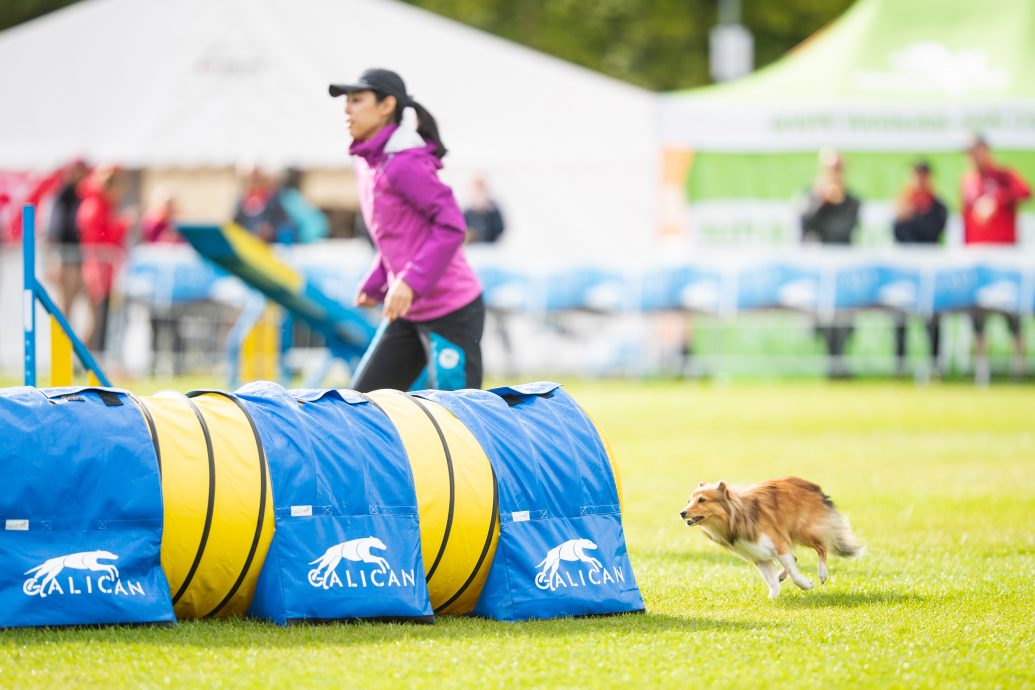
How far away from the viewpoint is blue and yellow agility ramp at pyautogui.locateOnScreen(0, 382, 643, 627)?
16.9 feet

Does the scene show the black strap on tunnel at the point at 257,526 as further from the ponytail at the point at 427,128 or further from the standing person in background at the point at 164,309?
the standing person in background at the point at 164,309

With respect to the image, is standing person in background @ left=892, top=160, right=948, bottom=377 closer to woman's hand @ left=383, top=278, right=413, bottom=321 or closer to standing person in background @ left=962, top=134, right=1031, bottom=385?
standing person in background @ left=962, top=134, right=1031, bottom=385

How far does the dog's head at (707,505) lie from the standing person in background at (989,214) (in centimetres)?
1353

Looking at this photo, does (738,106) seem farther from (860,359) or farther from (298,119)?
(298,119)

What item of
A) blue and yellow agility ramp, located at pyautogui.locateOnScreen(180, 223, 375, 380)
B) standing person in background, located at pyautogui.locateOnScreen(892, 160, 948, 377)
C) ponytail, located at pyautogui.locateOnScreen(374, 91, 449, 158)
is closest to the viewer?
ponytail, located at pyautogui.locateOnScreen(374, 91, 449, 158)

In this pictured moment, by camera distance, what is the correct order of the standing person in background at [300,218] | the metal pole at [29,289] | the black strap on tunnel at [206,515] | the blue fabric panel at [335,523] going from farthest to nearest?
the standing person in background at [300,218], the metal pole at [29,289], the blue fabric panel at [335,523], the black strap on tunnel at [206,515]

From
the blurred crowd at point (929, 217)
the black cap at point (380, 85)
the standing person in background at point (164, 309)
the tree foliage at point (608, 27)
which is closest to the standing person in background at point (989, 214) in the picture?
Answer: the blurred crowd at point (929, 217)

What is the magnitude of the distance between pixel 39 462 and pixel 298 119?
720 inches

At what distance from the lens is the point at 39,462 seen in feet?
16.7

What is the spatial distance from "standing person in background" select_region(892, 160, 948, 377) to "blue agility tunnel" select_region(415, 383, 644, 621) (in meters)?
14.3

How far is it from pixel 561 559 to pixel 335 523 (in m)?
0.82

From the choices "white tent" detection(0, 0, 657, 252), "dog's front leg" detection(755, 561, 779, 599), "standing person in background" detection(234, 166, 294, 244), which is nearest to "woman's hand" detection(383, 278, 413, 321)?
"dog's front leg" detection(755, 561, 779, 599)

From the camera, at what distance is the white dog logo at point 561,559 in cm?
564

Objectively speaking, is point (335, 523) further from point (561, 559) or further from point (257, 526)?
point (561, 559)
